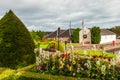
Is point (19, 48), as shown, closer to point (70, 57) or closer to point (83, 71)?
point (70, 57)

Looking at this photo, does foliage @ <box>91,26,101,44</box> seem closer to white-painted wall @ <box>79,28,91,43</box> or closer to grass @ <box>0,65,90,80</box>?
white-painted wall @ <box>79,28,91,43</box>

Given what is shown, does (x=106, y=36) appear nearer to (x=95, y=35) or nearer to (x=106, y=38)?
(x=106, y=38)

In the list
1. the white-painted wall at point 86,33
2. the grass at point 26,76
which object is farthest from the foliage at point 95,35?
the grass at point 26,76

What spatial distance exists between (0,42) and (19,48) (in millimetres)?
1064

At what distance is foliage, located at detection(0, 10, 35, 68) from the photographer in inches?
535

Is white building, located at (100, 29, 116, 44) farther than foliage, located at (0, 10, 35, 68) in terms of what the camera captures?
Yes

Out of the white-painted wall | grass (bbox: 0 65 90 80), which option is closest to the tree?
the white-painted wall

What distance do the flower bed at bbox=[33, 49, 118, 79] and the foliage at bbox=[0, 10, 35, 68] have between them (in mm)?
1914

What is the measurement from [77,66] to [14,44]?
14.7ft

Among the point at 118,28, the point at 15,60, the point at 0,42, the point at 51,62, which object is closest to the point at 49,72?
the point at 51,62

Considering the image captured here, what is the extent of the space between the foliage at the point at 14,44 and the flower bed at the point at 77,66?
6.28 feet

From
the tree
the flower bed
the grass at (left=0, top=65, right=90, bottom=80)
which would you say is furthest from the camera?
the tree

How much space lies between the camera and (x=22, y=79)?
1095 cm

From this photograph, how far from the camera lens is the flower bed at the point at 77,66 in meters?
9.97
